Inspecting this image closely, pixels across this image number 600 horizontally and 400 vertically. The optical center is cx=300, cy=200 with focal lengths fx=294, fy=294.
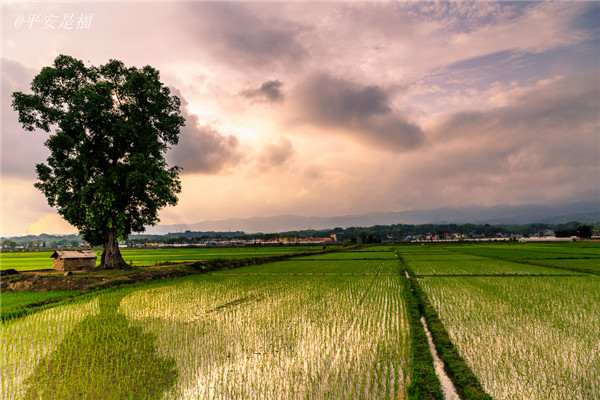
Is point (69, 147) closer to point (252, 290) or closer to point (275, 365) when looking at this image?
point (252, 290)

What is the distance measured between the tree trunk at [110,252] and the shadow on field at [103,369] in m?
15.8

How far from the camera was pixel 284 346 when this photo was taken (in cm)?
788

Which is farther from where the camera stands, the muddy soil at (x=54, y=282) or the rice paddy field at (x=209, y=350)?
the muddy soil at (x=54, y=282)

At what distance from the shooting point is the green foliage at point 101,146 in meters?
21.0

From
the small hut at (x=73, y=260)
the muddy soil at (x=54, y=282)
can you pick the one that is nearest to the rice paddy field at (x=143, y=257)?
the small hut at (x=73, y=260)

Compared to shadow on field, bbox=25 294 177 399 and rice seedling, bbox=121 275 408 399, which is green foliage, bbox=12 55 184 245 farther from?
shadow on field, bbox=25 294 177 399

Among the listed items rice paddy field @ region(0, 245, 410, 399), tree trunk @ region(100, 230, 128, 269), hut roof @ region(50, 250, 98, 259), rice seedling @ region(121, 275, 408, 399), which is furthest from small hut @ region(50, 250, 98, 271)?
rice paddy field @ region(0, 245, 410, 399)

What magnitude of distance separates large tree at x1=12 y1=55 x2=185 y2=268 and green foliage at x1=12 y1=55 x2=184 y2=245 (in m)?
0.06

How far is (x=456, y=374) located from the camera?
237 inches

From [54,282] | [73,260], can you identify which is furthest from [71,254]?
[54,282]

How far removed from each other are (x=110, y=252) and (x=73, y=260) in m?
3.55

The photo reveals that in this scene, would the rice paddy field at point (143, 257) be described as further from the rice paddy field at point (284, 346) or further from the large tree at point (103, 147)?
the rice paddy field at point (284, 346)

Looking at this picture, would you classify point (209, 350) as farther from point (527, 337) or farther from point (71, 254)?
point (71, 254)

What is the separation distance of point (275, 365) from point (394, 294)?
1023 cm
